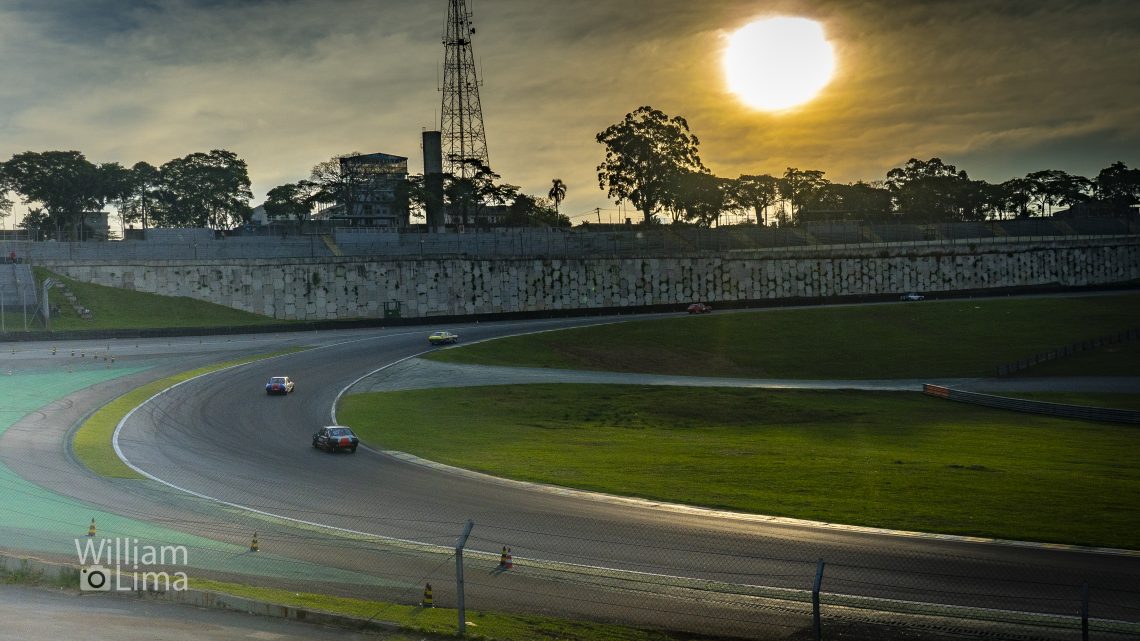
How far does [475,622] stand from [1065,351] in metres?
83.9

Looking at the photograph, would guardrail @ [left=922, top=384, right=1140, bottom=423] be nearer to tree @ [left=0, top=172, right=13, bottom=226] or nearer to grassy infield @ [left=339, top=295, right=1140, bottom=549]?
grassy infield @ [left=339, top=295, right=1140, bottom=549]

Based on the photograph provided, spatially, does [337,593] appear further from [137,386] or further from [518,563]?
[137,386]

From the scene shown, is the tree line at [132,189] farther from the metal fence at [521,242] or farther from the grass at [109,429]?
the grass at [109,429]

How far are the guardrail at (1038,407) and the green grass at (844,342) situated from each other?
15434 mm

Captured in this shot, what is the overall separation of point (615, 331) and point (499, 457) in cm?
5495

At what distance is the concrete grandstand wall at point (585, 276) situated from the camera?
110 meters

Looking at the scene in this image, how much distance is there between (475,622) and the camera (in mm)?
20109

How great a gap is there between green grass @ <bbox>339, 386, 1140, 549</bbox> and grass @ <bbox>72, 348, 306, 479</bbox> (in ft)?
38.7

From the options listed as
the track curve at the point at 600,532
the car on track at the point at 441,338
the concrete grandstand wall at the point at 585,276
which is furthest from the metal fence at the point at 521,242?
the track curve at the point at 600,532

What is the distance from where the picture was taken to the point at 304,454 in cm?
4306

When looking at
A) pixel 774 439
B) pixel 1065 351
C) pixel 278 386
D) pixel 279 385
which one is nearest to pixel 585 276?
pixel 1065 351

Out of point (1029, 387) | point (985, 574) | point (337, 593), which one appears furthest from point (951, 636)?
point (1029, 387)

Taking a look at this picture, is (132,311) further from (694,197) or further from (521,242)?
(694,197)

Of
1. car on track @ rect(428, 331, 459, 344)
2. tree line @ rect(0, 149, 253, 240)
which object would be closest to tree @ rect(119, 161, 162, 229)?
tree line @ rect(0, 149, 253, 240)
